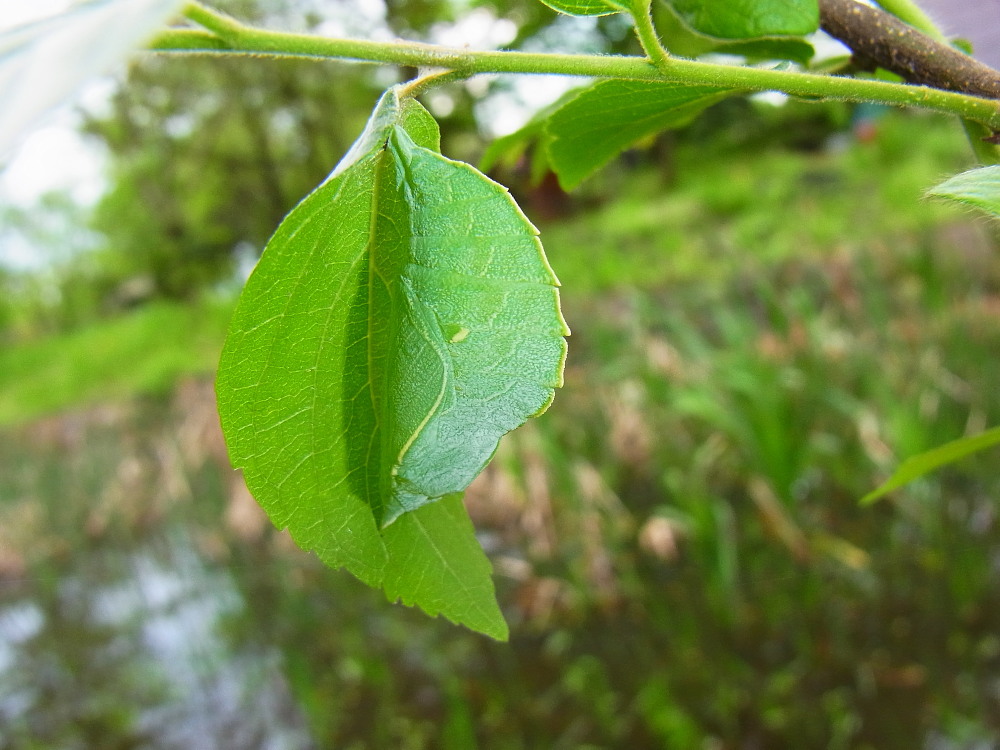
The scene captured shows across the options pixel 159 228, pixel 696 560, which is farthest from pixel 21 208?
pixel 696 560

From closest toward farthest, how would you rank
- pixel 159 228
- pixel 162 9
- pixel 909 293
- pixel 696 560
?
pixel 162 9
pixel 696 560
pixel 909 293
pixel 159 228

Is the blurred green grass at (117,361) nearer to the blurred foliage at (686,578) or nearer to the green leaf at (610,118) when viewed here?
the blurred foliage at (686,578)

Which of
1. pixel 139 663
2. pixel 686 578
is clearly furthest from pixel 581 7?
pixel 139 663

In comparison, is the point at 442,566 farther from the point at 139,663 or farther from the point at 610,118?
the point at 139,663

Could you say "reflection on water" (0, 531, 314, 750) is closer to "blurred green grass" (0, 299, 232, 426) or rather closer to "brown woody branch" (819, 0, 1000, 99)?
"blurred green grass" (0, 299, 232, 426)

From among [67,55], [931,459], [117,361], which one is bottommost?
[117,361]

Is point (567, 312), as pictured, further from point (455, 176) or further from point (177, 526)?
point (455, 176)

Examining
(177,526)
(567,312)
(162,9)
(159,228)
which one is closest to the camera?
(162,9)
